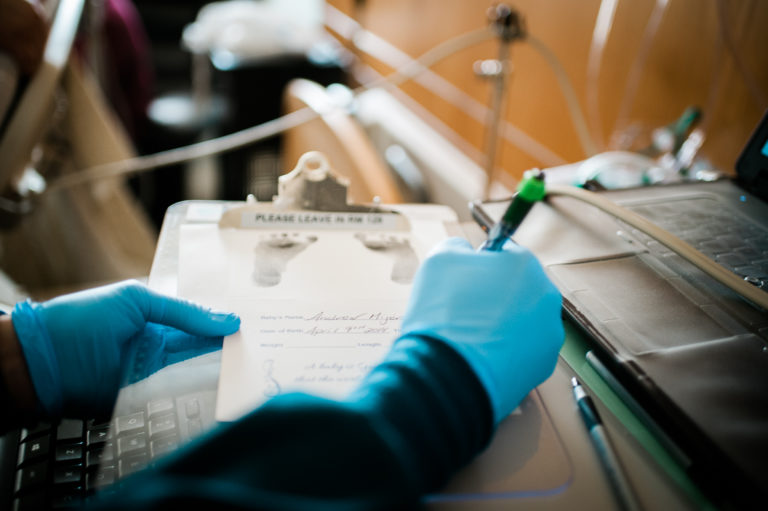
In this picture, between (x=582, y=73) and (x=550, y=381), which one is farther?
(x=582, y=73)

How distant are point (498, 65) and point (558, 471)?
759 mm

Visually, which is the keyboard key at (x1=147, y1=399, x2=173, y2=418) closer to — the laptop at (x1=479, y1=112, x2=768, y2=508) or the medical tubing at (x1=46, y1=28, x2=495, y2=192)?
the laptop at (x1=479, y1=112, x2=768, y2=508)

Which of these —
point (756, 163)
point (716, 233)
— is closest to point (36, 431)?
point (716, 233)

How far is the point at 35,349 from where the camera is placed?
392 mm

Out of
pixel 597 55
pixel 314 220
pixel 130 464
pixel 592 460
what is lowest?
pixel 592 460

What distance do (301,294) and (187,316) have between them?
103 mm

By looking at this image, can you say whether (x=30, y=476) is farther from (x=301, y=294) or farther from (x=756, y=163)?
(x=756, y=163)

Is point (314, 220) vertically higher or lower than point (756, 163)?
higher

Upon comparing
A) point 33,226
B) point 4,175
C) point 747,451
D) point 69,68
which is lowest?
point 747,451

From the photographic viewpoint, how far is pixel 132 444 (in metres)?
0.35

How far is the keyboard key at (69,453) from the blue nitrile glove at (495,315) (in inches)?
11.5

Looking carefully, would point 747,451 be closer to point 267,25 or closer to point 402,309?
point 402,309

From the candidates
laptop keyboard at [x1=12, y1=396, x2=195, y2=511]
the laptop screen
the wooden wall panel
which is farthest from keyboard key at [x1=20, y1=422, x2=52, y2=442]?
the wooden wall panel

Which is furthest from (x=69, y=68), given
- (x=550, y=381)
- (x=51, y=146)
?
(x=550, y=381)
